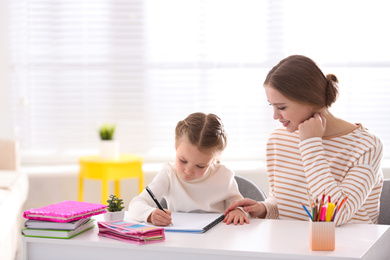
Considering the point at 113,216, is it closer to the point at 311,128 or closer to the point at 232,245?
the point at 232,245

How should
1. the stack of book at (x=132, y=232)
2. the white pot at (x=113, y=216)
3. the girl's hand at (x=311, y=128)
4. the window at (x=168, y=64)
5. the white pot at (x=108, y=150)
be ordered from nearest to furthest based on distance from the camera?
the stack of book at (x=132, y=232) < the white pot at (x=113, y=216) < the girl's hand at (x=311, y=128) < the white pot at (x=108, y=150) < the window at (x=168, y=64)

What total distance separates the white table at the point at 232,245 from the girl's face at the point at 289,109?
0.36m

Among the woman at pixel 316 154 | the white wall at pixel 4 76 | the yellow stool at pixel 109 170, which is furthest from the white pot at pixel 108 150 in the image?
the woman at pixel 316 154

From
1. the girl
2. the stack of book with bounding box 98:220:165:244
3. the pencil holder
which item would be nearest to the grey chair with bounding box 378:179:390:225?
the girl

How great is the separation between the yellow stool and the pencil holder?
2.47 m

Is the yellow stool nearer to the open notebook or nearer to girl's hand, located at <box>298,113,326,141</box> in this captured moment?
the open notebook

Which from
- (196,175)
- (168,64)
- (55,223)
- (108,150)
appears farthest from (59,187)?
(55,223)

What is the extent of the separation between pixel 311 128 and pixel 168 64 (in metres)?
2.63

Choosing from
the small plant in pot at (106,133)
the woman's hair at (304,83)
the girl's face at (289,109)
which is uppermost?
the woman's hair at (304,83)

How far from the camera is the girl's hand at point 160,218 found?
188 centimetres

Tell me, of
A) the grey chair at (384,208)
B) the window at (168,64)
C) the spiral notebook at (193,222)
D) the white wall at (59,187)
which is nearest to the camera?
the spiral notebook at (193,222)

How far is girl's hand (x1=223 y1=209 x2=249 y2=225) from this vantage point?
1.94 metres

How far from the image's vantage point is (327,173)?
6.50ft

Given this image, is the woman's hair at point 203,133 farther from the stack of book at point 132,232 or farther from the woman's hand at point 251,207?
the stack of book at point 132,232
